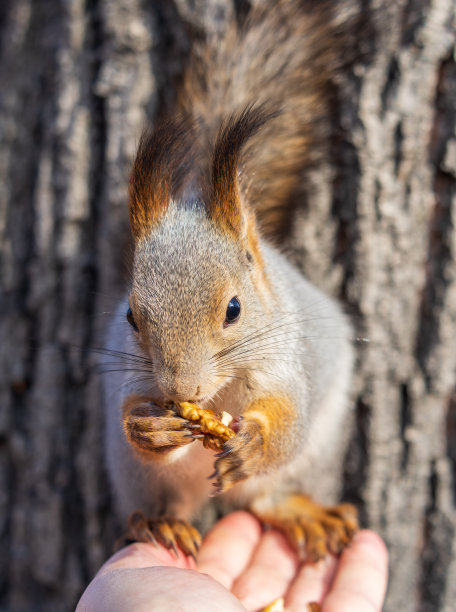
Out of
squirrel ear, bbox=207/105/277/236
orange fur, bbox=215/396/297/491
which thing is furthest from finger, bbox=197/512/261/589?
squirrel ear, bbox=207/105/277/236

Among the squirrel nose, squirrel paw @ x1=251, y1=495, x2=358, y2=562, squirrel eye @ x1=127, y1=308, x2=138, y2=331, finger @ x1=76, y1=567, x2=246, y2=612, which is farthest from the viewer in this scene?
squirrel paw @ x1=251, y1=495, x2=358, y2=562

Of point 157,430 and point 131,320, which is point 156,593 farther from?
point 131,320

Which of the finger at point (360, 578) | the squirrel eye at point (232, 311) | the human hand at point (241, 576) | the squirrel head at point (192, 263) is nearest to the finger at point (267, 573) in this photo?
the human hand at point (241, 576)

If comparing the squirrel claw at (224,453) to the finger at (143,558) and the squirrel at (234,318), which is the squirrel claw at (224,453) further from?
the finger at (143,558)

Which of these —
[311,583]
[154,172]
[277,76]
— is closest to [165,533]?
[311,583]

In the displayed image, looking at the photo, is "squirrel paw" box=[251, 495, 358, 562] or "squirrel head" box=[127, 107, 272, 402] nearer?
"squirrel head" box=[127, 107, 272, 402]

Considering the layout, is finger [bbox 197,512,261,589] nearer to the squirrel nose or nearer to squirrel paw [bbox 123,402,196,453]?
squirrel paw [bbox 123,402,196,453]

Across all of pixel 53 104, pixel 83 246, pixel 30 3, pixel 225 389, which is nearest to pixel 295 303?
pixel 225 389
